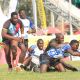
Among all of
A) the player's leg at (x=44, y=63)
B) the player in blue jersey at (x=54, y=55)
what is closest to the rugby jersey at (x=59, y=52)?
the player in blue jersey at (x=54, y=55)

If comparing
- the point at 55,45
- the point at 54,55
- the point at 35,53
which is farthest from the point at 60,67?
the point at 35,53

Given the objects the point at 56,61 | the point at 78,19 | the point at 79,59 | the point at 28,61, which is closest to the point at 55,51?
the point at 56,61

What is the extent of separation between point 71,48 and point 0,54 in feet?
26.9

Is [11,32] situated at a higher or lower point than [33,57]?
higher

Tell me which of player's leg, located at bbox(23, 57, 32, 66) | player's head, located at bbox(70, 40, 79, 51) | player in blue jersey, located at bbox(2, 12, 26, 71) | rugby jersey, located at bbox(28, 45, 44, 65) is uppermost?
player in blue jersey, located at bbox(2, 12, 26, 71)

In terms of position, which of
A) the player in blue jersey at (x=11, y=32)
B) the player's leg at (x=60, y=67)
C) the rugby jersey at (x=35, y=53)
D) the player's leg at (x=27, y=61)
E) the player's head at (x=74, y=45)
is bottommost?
the player's leg at (x=60, y=67)

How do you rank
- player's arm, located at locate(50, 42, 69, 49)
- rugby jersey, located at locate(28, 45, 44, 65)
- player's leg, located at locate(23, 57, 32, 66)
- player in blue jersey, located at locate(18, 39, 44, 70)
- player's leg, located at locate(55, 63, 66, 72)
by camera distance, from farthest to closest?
rugby jersey, located at locate(28, 45, 44, 65) < player in blue jersey, located at locate(18, 39, 44, 70) < player's leg, located at locate(23, 57, 32, 66) < player's leg, located at locate(55, 63, 66, 72) < player's arm, located at locate(50, 42, 69, 49)

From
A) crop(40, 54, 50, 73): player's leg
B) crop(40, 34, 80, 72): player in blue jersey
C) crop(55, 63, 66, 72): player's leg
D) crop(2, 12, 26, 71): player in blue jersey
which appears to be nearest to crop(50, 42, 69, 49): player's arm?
crop(40, 34, 80, 72): player in blue jersey

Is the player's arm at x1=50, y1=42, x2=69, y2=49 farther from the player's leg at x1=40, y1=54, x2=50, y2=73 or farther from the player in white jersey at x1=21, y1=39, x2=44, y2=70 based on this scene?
the player in white jersey at x1=21, y1=39, x2=44, y2=70

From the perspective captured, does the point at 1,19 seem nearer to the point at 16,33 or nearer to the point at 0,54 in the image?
the point at 0,54

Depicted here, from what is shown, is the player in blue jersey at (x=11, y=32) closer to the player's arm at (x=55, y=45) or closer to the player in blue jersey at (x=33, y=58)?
the player in blue jersey at (x=33, y=58)

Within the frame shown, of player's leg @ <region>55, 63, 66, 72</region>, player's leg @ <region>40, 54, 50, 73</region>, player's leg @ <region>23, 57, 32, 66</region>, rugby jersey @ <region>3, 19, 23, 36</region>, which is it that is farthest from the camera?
player's leg @ <region>23, 57, 32, 66</region>

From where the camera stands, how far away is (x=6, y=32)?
25.7ft

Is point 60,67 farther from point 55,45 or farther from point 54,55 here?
point 55,45
